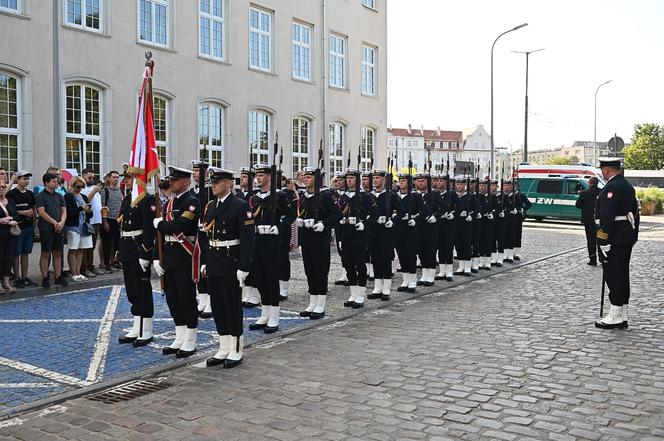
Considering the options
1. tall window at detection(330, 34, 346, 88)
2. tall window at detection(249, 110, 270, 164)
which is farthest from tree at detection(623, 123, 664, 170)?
tall window at detection(249, 110, 270, 164)

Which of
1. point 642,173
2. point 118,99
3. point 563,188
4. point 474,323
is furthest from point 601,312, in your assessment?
point 642,173

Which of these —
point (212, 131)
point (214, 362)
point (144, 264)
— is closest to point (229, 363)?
point (214, 362)

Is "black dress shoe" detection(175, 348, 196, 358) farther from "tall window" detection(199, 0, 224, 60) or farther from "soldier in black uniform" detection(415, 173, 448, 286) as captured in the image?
"tall window" detection(199, 0, 224, 60)

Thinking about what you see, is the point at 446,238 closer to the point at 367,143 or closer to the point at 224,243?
the point at 224,243

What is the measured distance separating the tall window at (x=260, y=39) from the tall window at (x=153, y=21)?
413cm

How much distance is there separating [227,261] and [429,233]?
6270mm

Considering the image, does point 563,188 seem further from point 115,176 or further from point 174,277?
point 174,277

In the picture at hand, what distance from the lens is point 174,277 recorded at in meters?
7.40

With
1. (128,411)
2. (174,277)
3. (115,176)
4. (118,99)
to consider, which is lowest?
(128,411)

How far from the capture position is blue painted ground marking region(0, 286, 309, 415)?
6375 mm

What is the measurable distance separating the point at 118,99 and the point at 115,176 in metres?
6.61

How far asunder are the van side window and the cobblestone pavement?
24.6 meters

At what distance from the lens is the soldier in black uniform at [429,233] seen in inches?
489

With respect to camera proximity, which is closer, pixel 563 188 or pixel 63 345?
pixel 63 345
